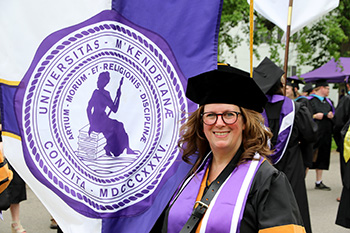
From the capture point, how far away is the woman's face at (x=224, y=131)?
7.00 ft

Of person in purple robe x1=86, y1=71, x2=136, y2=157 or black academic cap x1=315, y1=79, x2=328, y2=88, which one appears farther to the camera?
black academic cap x1=315, y1=79, x2=328, y2=88

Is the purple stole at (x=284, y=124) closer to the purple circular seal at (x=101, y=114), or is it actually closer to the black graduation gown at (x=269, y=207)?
the purple circular seal at (x=101, y=114)

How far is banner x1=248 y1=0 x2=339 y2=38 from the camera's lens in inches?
201

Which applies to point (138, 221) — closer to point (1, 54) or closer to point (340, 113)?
point (1, 54)

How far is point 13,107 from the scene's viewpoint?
2418 mm

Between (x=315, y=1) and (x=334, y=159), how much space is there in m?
8.51

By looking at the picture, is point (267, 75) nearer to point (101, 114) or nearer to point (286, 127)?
point (286, 127)

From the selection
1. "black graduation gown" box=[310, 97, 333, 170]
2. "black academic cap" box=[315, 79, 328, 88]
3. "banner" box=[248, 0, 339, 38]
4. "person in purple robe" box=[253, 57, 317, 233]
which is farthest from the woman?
"black academic cap" box=[315, 79, 328, 88]

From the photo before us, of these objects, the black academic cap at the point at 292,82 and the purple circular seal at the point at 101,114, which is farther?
the black academic cap at the point at 292,82

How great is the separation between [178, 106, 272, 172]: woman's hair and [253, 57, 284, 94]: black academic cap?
2461 mm

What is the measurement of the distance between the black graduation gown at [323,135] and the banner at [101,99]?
6.82 meters

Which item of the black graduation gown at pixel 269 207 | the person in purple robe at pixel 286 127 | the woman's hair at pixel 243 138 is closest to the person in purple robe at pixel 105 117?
the woman's hair at pixel 243 138

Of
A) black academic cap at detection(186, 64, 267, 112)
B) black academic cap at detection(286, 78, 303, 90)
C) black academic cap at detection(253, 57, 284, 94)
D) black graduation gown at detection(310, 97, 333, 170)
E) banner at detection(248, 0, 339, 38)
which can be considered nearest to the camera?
black academic cap at detection(186, 64, 267, 112)

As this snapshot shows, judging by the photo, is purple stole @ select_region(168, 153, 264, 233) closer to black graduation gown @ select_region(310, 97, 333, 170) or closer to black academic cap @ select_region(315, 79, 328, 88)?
black graduation gown @ select_region(310, 97, 333, 170)
